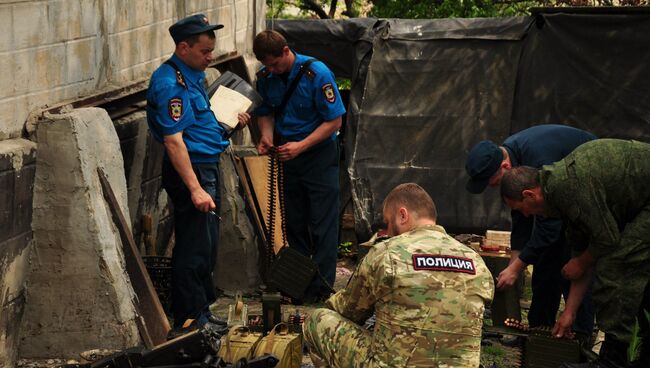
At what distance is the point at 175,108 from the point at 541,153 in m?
2.24

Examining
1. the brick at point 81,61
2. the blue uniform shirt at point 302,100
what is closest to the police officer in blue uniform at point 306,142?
the blue uniform shirt at point 302,100

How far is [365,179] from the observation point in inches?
431

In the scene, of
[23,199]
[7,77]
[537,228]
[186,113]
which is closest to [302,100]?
[186,113]

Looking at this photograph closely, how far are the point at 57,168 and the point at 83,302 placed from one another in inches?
31.4

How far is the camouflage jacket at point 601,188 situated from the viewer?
Answer: 625 centimetres

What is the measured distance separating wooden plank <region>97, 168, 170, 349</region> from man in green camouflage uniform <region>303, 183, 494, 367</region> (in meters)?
2.06

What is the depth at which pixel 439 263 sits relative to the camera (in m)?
5.35

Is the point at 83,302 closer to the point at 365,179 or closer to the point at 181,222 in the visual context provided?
the point at 181,222

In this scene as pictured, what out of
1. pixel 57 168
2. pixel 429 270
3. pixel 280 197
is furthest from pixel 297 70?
pixel 429 270

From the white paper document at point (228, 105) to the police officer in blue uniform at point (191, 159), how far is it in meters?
0.44

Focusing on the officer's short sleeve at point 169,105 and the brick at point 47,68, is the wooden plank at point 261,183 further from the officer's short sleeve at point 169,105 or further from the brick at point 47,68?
the brick at point 47,68

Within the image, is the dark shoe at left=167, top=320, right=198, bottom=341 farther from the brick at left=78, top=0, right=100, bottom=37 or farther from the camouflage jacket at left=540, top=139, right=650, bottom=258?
the camouflage jacket at left=540, top=139, right=650, bottom=258

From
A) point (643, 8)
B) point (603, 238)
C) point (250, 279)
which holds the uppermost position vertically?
point (643, 8)

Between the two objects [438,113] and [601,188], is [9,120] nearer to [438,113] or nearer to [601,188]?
[601,188]
